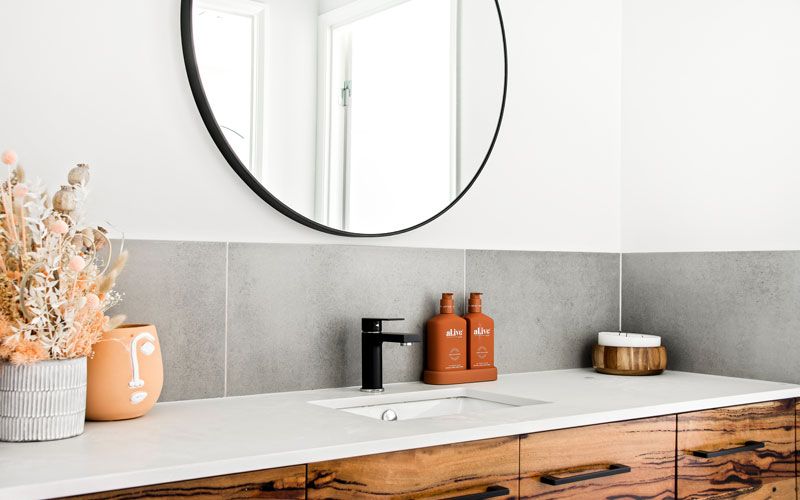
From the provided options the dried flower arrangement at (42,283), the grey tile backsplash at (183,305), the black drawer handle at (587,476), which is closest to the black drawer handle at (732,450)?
the black drawer handle at (587,476)

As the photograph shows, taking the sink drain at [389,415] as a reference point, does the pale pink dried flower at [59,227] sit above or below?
above

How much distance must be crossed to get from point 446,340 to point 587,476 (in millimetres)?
554

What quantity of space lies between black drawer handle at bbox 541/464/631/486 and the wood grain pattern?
0.52 m

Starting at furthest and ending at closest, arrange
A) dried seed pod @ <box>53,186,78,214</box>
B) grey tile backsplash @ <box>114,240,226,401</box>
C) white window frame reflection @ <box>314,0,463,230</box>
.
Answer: white window frame reflection @ <box>314,0,463,230</box>
grey tile backsplash @ <box>114,240,226,401</box>
dried seed pod @ <box>53,186,78,214</box>

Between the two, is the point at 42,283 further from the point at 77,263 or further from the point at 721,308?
the point at 721,308

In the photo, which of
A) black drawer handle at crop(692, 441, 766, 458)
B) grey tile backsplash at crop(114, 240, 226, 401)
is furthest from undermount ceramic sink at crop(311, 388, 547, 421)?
black drawer handle at crop(692, 441, 766, 458)

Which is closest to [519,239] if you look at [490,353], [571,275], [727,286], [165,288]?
[571,275]

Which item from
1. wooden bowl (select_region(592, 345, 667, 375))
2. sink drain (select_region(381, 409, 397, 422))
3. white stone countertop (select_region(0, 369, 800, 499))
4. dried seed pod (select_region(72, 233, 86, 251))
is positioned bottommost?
sink drain (select_region(381, 409, 397, 422))

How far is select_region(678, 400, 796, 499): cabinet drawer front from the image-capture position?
6.07 feet

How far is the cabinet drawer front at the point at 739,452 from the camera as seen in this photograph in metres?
1.85

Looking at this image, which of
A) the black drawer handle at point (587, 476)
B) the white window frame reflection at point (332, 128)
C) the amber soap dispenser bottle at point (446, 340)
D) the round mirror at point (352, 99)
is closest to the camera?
the black drawer handle at point (587, 476)

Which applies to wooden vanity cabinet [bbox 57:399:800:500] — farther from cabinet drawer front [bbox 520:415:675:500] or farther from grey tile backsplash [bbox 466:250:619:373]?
grey tile backsplash [bbox 466:250:619:373]

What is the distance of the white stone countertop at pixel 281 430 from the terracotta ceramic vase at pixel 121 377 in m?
0.03

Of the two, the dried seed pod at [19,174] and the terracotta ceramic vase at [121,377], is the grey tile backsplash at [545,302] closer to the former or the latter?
the terracotta ceramic vase at [121,377]
